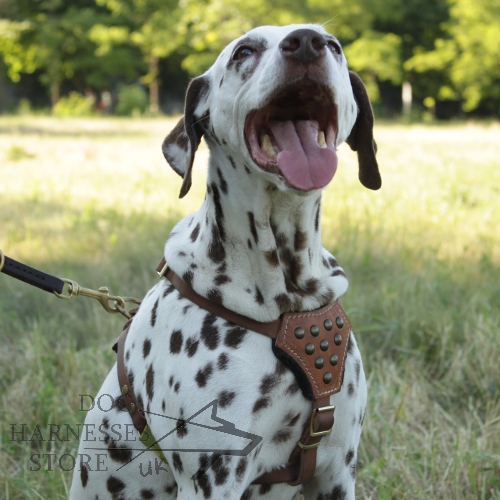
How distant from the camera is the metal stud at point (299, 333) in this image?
81.6 inches

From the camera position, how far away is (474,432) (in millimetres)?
2936

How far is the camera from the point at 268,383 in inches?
79.1

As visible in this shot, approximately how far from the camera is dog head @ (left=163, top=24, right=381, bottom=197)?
200 cm

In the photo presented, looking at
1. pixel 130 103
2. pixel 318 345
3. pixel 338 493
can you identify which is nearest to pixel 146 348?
pixel 318 345

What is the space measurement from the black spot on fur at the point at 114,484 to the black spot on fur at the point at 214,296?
703 mm

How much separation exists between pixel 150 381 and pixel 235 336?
32 cm

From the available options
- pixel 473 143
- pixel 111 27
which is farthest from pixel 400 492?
pixel 111 27

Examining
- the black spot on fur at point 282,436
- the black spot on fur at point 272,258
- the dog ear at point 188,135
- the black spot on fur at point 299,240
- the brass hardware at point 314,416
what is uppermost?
the dog ear at point 188,135

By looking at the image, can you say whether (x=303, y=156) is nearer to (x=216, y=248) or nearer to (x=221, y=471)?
(x=216, y=248)

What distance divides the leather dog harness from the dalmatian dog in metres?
0.02

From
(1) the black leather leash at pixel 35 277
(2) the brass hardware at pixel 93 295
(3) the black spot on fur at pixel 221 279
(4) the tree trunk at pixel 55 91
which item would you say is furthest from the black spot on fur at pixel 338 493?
(4) the tree trunk at pixel 55 91

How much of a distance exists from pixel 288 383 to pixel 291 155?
66cm

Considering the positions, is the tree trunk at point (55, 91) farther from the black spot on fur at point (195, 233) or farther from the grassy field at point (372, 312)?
the black spot on fur at point (195, 233)

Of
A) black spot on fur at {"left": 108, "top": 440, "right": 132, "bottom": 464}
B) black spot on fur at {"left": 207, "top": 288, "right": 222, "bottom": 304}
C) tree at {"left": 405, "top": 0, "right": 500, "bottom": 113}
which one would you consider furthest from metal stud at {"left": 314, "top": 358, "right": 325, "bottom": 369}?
tree at {"left": 405, "top": 0, "right": 500, "bottom": 113}
